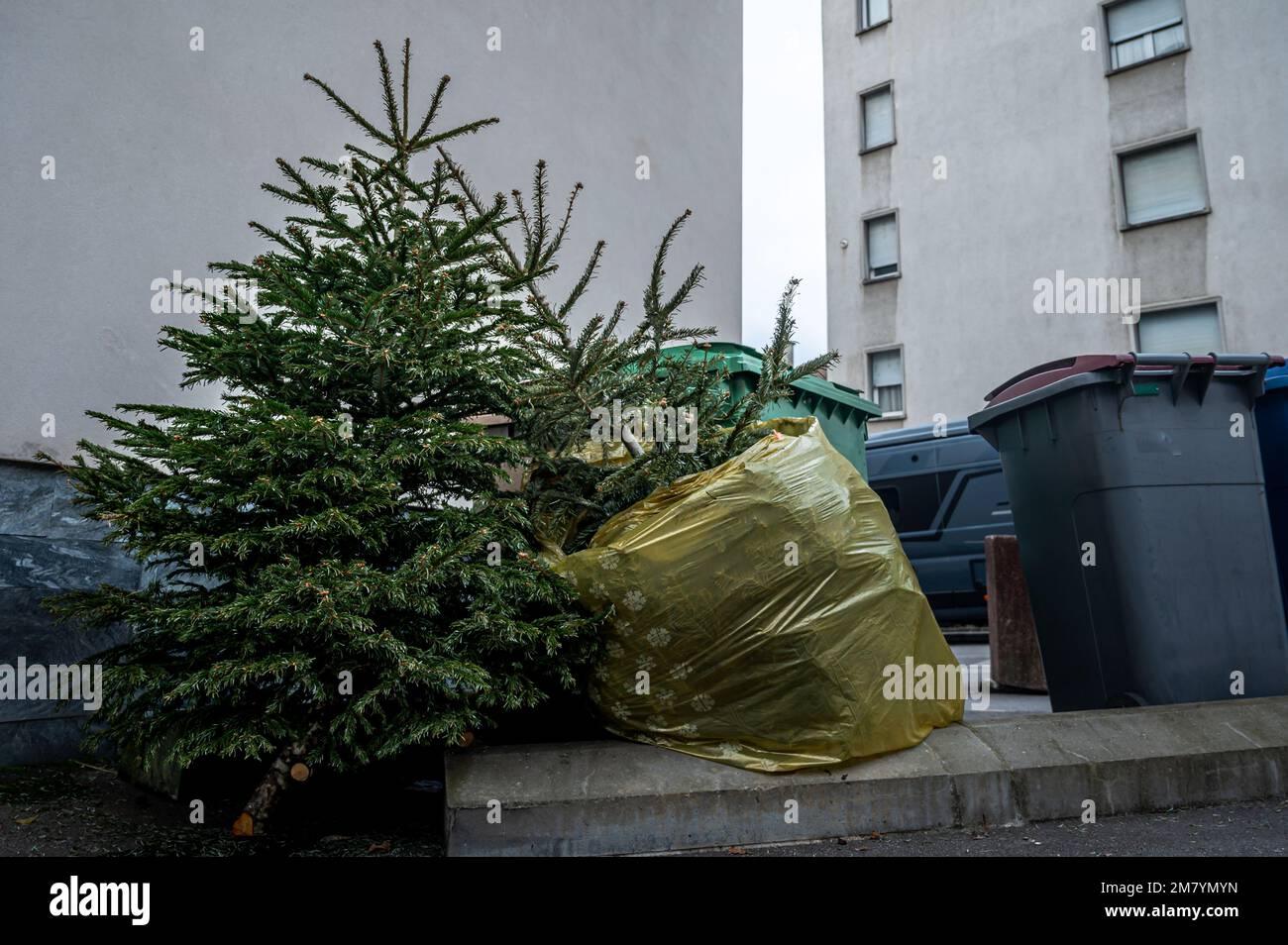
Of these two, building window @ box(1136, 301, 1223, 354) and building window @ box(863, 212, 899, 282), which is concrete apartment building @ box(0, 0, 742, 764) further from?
building window @ box(863, 212, 899, 282)

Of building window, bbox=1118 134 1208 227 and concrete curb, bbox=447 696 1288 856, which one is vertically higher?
building window, bbox=1118 134 1208 227

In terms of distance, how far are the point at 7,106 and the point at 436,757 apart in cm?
304

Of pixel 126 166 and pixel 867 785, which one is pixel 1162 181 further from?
pixel 126 166

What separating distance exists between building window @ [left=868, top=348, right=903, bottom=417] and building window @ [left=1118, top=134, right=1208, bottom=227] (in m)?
3.89

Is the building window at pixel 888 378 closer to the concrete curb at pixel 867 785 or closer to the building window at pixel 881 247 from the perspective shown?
the building window at pixel 881 247

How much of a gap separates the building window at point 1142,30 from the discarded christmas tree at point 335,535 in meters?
13.6

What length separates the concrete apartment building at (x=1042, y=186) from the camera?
38.8 ft

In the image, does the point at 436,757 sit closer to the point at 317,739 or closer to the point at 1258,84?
the point at 317,739

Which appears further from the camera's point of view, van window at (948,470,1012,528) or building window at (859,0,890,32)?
building window at (859,0,890,32)

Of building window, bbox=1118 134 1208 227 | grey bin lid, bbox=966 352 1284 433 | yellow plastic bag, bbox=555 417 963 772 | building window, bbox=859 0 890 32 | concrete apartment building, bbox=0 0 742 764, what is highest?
building window, bbox=859 0 890 32

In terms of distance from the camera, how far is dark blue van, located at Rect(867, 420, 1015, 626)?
829cm

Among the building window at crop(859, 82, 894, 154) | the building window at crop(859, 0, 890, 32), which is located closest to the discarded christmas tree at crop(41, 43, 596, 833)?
the building window at crop(859, 82, 894, 154)
